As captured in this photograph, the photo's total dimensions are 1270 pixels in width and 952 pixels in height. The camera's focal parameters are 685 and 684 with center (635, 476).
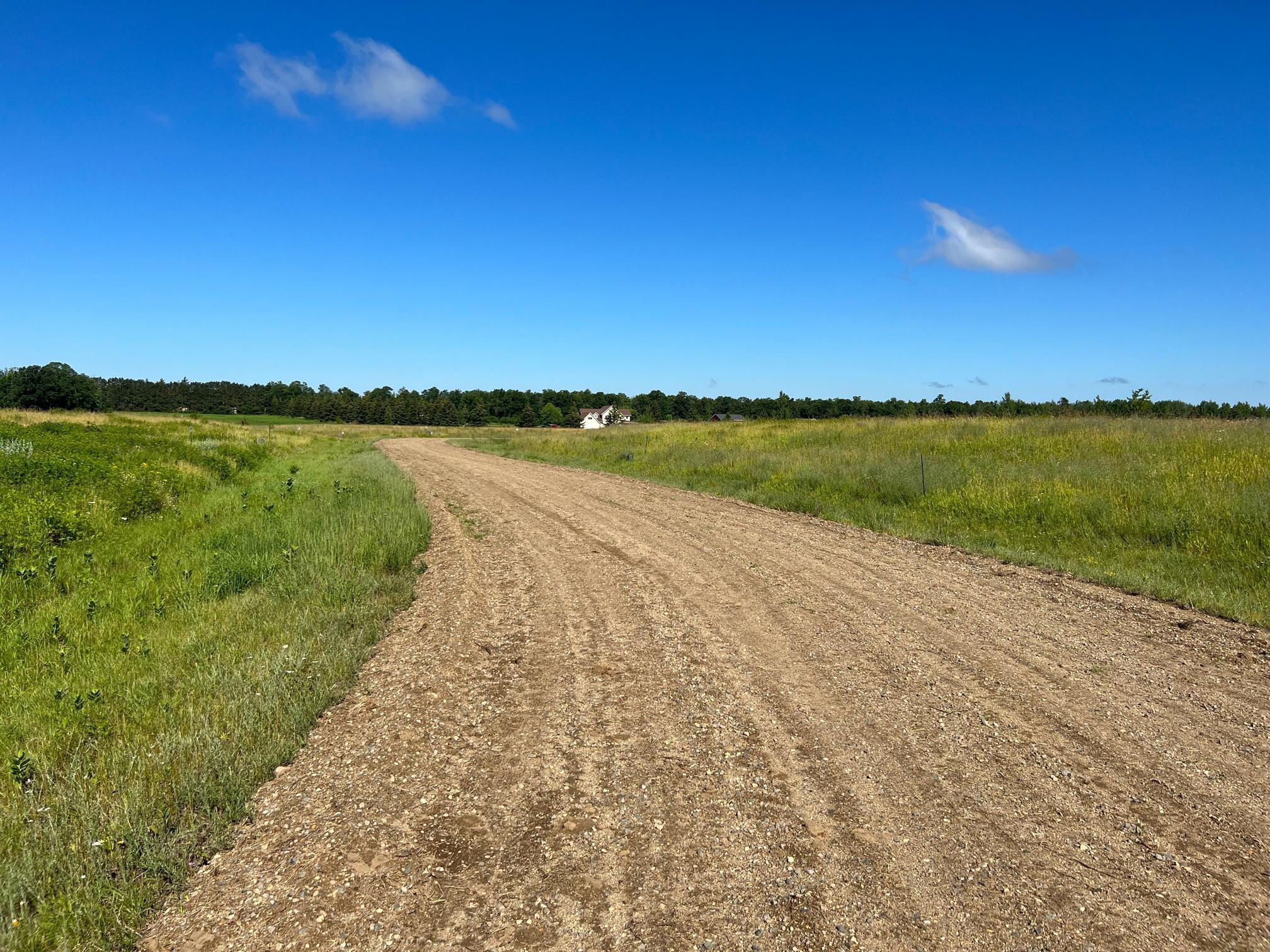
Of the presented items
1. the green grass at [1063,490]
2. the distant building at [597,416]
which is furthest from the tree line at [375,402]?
the green grass at [1063,490]

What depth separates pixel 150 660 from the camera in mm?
6000

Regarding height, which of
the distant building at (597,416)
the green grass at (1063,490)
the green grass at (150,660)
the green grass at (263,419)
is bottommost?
the green grass at (150,660)

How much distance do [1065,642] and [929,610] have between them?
3.94 ft

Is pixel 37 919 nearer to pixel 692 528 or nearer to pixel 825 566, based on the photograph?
pixel 825 566

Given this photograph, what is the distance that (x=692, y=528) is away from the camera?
11375mm

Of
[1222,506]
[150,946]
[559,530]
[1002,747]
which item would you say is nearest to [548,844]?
[150,946]

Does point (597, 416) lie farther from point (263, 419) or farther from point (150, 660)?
point (150, 660)

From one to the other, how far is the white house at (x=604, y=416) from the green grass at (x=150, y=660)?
298 ft

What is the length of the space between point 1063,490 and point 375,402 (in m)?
115

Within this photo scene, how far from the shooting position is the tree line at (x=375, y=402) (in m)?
64.1

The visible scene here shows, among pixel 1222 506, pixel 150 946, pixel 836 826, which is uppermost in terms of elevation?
pixel 1222 506

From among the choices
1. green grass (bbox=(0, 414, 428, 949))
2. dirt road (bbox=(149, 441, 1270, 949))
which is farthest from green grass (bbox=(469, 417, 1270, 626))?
green grass (bbox=(0, 414, 428, 949))

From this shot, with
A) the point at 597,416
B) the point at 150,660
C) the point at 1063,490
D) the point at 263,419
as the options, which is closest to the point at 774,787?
the point at 150,660

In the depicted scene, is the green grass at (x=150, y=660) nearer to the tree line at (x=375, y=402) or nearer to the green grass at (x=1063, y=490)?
the green grass at (x=1063, y=490)
